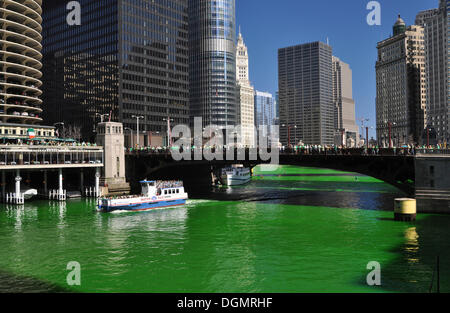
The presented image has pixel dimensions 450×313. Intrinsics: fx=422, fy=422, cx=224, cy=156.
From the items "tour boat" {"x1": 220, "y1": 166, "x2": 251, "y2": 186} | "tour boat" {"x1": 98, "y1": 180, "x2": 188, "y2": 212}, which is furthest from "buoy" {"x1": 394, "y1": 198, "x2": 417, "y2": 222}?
"tour boat" {"x1": 220, "y1": 166, "x2": 251, "y2": 186}

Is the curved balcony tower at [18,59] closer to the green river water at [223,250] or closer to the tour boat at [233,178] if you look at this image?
the green river water at [223,250]

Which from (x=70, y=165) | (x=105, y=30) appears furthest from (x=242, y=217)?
(x=105, y=30)

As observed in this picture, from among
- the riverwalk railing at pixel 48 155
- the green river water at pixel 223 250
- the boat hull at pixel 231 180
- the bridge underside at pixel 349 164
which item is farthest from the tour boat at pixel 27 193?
the boat hull at pixel 231 180

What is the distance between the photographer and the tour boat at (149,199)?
249ft

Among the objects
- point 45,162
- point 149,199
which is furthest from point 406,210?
point 45,162

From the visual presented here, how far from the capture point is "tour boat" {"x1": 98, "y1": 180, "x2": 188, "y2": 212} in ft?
249

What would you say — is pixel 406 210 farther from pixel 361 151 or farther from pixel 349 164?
pixel 349 164

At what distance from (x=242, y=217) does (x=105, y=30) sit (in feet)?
483

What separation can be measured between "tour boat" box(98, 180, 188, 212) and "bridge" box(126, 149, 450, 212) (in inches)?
617

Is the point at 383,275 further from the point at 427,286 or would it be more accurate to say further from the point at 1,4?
the point at 1,4

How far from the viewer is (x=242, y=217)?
69.6 metres

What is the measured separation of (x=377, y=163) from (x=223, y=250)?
1868 inches

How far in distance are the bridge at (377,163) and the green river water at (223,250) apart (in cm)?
474

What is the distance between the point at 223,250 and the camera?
4625 cm
